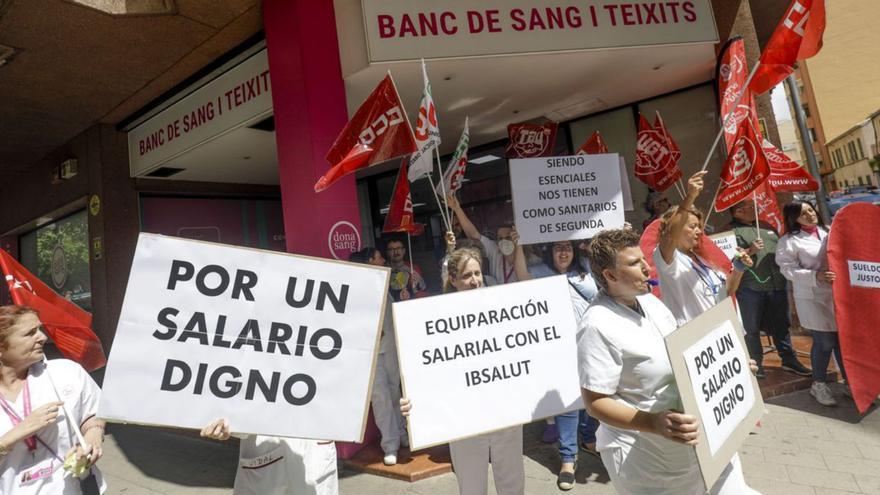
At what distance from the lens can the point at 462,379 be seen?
97.2 inches

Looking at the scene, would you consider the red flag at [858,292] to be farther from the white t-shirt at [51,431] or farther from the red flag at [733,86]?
the white t-shirt at [51,431]

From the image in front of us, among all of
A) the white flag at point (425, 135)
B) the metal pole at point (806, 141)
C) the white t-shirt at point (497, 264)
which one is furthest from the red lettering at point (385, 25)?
the metal pole at point (806, 141)

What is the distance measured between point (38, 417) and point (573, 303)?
3234 mm

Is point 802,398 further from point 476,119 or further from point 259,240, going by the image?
point 259,240

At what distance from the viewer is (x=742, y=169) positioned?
4.05 m

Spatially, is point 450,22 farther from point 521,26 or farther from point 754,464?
point 754,464

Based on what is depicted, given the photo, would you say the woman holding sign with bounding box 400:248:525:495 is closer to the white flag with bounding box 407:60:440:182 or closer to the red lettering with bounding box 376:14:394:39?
the white flag with bounding box 407:60:440:182

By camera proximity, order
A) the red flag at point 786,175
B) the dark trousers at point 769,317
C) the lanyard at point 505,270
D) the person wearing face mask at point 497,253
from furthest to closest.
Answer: the red flag at point 786,175 → the dark trousers at point 769,317 → the lanyard at point 505,270 → the person wearing face mask at point 497,253

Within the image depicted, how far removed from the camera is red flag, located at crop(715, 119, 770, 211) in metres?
3.93

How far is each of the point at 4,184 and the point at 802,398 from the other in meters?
14.7

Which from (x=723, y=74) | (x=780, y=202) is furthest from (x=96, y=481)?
(x=780, y=202)

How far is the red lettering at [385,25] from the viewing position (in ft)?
16.0

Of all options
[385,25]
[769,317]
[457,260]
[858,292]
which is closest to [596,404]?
[457,260]

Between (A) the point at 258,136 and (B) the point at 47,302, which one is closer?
(B) the point at 47,302
